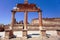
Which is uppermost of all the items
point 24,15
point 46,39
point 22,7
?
point 22,7

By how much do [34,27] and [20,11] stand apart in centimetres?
587

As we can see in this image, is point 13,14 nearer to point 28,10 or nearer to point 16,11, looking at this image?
point 16,11

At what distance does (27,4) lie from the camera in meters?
16.5

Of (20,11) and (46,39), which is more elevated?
(20,11)

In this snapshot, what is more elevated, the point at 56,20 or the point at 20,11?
the point at 20,11

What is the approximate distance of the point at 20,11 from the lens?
53.5 feet

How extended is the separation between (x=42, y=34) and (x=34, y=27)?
28.5 ft

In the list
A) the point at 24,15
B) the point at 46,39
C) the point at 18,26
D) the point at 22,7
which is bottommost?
the point at 46,39

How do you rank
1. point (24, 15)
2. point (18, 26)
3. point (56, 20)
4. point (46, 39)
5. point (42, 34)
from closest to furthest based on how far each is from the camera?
point (46, 39) → point (42, 34) → point (24, 15) → point (18, 26) → point (56, 20)

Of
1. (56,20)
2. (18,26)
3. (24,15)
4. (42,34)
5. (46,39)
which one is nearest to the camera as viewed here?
(46,39)

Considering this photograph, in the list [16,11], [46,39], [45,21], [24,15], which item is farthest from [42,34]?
[45,21]

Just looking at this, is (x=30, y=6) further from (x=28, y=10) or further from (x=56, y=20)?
(x=56, y=20)

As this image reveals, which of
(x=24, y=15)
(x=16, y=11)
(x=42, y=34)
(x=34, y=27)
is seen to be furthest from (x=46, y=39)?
(x=34, y=27)

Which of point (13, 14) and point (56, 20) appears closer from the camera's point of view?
point (13, 14)
